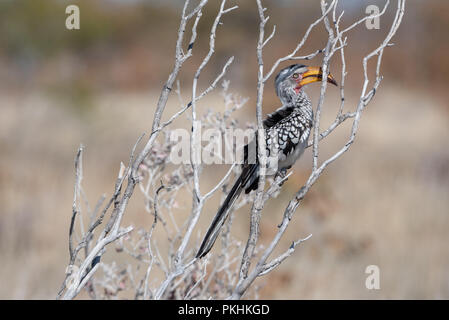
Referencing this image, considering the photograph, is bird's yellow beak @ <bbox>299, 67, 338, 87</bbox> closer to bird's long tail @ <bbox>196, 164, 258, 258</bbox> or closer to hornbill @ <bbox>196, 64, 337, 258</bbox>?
hornbill @ <bbox>196, 64, 337, 258</bbox>

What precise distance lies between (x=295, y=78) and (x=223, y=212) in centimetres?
142

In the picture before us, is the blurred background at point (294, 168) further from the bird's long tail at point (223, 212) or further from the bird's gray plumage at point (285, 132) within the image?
the bird's long tail at point (223, 212)

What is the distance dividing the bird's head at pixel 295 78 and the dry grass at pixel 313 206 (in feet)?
5.45

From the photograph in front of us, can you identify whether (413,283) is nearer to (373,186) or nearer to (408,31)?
A: (373,186)

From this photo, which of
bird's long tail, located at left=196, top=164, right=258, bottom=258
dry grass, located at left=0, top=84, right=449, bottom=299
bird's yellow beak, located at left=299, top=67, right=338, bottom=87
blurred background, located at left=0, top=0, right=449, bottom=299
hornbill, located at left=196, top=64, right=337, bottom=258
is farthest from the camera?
blurred background, located at left=0, top=0, right=449, bottom=299

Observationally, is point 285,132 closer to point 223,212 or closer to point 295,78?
point 295,78

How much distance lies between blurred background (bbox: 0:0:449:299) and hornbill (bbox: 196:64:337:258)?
614mm

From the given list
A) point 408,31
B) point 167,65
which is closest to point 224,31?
point 167,65

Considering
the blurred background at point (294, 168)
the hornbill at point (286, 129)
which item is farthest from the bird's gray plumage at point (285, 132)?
the blurred background at point (294, 168)

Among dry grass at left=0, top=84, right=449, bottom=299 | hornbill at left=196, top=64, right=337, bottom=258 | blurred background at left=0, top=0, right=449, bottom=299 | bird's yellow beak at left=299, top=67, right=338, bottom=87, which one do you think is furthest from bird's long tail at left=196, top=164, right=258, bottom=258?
dry grass at left=0, top=84, right=449, bottom=299

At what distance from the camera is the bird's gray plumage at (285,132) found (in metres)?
3.06

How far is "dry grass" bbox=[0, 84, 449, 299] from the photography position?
5184 millimetres

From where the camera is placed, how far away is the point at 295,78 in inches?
147
